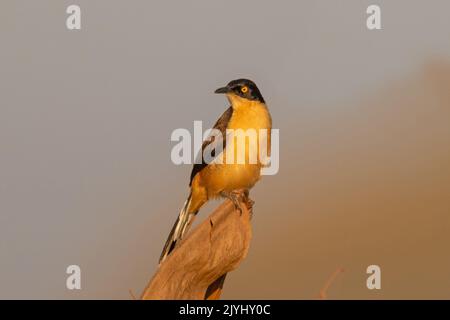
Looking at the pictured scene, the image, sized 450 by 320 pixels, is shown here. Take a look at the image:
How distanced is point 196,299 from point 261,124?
213 centimetres

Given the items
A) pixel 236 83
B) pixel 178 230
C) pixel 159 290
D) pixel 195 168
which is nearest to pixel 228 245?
pixel 159 290

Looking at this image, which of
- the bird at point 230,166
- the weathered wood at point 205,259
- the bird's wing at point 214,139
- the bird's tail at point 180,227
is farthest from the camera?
the bird's wing at point 214,139

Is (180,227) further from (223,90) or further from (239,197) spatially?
(223,90)

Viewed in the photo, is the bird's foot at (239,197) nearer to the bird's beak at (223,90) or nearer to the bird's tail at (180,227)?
the bird's tail at (180,227)

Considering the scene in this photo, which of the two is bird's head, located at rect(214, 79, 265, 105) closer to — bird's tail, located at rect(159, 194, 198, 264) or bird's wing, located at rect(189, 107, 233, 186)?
bird's wing, located at rect(189, 107, 233, 186)

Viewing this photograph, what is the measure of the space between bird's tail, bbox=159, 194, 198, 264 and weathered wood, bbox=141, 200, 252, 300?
752mm

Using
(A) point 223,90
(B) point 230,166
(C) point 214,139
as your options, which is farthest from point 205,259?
(A) point 223,90

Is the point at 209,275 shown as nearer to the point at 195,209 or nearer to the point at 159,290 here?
the point at 159,290

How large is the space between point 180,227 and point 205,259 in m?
1.34

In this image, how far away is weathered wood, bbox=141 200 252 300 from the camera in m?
4.66

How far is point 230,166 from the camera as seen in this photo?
20.4 ft

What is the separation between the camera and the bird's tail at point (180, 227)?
579 cm

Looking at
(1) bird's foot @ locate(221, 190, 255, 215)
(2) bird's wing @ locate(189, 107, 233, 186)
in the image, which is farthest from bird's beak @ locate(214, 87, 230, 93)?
(1) bird's foot @ locate(221, 190, 255, 215)

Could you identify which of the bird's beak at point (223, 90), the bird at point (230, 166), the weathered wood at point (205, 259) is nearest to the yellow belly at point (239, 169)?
the bird at point (230, 166)
